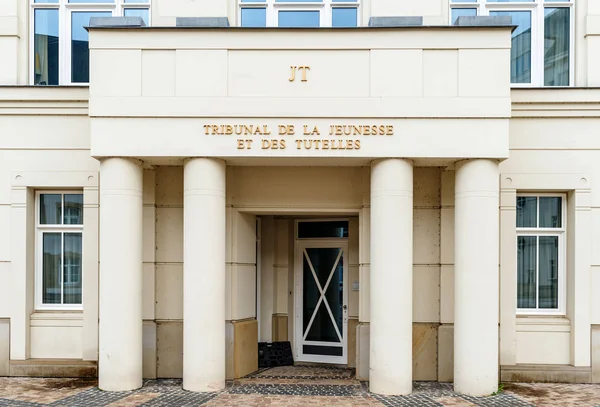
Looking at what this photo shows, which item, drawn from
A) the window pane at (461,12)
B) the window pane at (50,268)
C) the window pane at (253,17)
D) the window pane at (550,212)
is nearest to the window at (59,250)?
the window pane at (50,268)

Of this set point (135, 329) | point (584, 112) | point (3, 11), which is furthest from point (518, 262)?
point (3, 11)

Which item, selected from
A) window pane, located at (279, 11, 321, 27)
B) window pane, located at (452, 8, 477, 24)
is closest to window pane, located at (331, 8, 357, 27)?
window pane, located at (279, 11, 321, 27)

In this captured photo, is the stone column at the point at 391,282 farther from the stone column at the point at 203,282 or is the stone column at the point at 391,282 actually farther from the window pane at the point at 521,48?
the window pane at the point at 521,48

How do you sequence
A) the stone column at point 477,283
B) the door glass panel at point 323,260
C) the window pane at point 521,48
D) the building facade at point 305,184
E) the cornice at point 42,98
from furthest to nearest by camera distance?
the door glass panel at point 323,260 → the window pane at point 521,48 → the cornice at point 42,98 → the building facade at point 305,184 → the stone column at point 477,283

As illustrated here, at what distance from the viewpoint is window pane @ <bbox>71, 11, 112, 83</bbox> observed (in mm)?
10656

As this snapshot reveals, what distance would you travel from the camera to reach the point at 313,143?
29.7 ft

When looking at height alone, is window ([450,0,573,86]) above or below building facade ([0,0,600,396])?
above

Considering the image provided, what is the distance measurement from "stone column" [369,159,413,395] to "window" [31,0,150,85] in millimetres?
5475

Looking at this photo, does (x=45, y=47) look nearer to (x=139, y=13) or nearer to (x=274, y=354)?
(x=139, y=13)

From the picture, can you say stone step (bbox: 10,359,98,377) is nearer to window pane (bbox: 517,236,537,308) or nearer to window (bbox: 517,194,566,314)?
window pane (bbox: 517,236,537,308)

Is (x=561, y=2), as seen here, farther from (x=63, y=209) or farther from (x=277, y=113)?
(x=63, y=209)

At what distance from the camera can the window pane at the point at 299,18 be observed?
10.3 meters

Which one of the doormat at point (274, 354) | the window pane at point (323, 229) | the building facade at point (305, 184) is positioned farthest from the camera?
the window pane at point (323, 229)

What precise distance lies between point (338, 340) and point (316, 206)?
9.85ft
